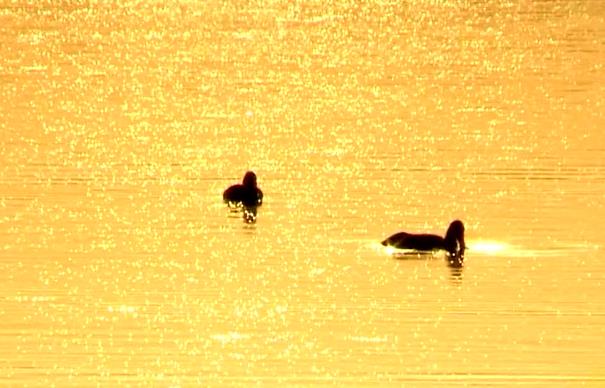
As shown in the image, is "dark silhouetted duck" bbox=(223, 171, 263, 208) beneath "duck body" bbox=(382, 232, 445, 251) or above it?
above

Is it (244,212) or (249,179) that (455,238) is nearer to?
(244,212)

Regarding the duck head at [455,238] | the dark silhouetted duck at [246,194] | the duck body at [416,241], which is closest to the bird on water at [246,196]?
the dark silhouetted duck at [246,194]

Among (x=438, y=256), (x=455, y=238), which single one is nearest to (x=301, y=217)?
(x=438, y=256)

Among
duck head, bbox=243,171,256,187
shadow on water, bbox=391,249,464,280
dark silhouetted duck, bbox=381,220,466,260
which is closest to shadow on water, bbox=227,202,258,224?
duck head, bbox=243,171,256,187

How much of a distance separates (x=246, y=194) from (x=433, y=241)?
3.94m

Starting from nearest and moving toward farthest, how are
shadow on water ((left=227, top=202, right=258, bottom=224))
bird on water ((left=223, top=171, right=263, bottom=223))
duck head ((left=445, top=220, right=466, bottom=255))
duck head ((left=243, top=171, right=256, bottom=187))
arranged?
duck head ((left=445, top=220, right=466, bottom=255))
shadow on water ((left=227, top=202, right=258, bottom=224))
bird on water ((left=223, top=171, right=263, bottom=223))
duck head ((left=243, top=171, right=256, bottom=187))

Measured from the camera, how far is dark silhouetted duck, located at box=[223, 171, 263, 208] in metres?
34.3

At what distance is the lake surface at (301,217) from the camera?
25.5 meters

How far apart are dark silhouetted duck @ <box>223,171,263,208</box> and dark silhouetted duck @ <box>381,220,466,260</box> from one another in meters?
3.43

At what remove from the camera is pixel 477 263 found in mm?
30547

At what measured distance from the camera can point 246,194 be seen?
34312 millimetres

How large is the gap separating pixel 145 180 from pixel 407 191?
3748 millimetres

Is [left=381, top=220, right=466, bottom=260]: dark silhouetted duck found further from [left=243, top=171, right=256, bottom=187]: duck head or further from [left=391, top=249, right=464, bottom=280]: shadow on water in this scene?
[left=243, top=171, right=256, bottom=187]: duck head

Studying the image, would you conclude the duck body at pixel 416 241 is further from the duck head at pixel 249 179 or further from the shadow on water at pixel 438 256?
the duck head at pixel 249 179
